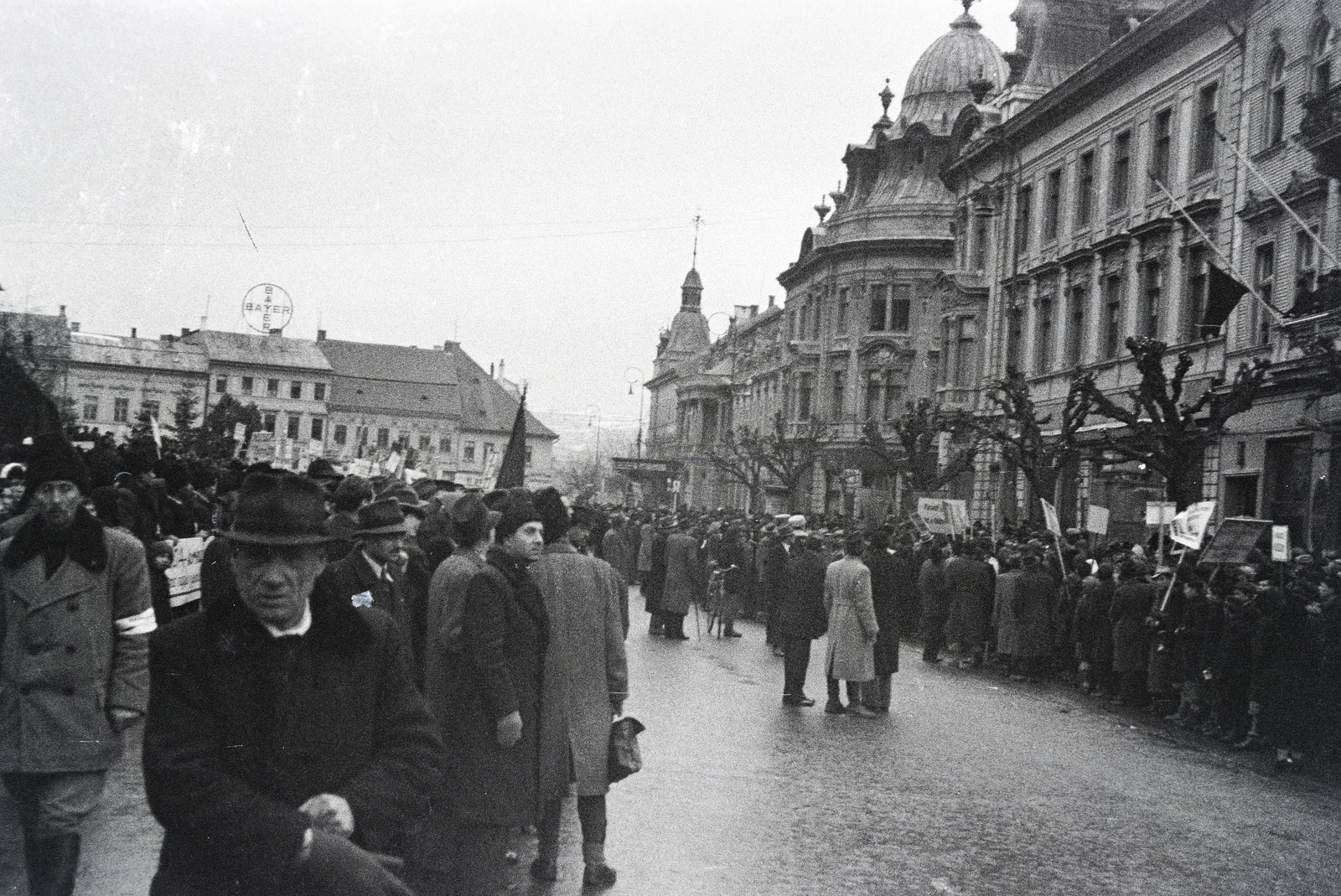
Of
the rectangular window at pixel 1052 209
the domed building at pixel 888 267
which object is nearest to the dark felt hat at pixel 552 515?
the rectangular window at pixel 1052 209

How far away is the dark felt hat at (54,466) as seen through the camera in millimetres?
5629

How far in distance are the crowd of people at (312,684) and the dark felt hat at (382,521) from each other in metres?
0.01

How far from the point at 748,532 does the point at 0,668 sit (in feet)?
92.0

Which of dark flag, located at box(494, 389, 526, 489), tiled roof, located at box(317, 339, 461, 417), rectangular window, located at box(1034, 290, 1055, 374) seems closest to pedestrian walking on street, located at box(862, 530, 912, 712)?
dark flag, located at box(494, 389, 526, 489)

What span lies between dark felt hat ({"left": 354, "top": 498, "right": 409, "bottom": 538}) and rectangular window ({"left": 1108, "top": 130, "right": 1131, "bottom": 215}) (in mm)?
30638

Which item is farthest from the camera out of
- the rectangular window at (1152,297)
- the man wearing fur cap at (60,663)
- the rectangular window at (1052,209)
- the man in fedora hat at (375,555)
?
the rectangular window at (1052,209)

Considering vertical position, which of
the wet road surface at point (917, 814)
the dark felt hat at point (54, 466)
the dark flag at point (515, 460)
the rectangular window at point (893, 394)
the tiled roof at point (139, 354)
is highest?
the tiled roof at point (139, 354)

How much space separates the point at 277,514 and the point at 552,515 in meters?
3.66

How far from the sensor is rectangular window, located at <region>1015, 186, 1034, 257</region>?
4119cm

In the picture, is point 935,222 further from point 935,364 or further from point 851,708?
point 851,708

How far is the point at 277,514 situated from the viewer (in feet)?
12.1

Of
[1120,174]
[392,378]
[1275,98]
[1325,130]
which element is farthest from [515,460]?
[392,378]

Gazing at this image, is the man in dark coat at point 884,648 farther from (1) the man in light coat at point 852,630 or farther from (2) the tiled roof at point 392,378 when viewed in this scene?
(2) the tiled roof at point 392,378

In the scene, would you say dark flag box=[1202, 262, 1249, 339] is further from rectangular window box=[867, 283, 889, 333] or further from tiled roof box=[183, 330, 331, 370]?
tiled roof box=[183, 330, 331, 370]
